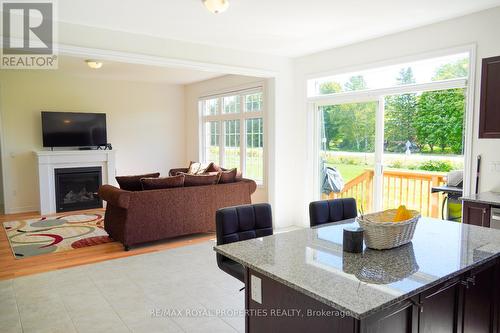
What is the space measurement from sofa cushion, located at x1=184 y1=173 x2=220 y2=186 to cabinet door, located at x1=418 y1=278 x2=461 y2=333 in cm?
399

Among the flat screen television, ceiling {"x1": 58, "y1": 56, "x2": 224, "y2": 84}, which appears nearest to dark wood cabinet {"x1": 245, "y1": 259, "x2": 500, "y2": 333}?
ceiling {"x1": 58, "y1": 56, "x2": 224, "y2": 84}

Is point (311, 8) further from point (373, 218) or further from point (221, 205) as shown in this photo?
point (221, 205)

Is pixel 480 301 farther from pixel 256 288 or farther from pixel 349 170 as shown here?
pixel 349 170

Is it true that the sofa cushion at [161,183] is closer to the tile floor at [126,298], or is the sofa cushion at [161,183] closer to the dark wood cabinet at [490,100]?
the tile floor at [126,298]

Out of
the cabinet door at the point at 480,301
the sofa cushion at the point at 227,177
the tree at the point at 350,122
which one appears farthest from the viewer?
the sofa cushion at the point at 227,177

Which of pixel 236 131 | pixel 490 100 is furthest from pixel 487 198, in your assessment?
pixel 236 131

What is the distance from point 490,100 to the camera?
3.56 m

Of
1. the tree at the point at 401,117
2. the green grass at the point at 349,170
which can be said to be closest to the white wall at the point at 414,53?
the tree at the point at 401,117

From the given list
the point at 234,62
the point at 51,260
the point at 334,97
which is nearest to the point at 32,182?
the point at 51,260

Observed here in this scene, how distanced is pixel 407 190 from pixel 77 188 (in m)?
6.21

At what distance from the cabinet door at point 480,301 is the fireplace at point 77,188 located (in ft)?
23.5

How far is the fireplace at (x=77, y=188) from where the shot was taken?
730 centimetres

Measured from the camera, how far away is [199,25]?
14.0ft

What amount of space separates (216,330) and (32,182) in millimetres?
6147
